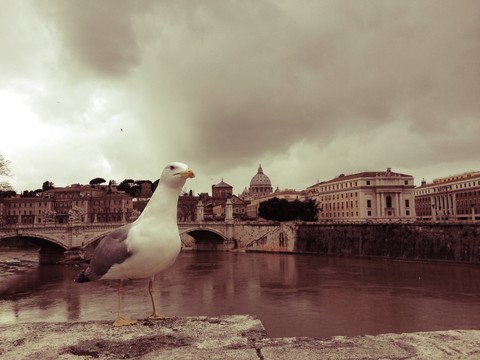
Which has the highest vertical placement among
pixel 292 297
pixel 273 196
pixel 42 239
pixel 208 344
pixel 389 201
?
pixel 273 196

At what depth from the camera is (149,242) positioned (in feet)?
11.3

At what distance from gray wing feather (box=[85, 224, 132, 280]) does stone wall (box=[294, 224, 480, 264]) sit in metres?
36.7

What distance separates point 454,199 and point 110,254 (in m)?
76.2

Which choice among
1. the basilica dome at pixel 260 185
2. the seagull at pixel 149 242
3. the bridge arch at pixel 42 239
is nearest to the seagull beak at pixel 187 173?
the seagull at pixel 149 242

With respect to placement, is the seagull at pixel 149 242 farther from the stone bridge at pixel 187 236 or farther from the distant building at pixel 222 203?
the distant building at pixel 222 203

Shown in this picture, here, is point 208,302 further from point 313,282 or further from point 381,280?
point 381,280

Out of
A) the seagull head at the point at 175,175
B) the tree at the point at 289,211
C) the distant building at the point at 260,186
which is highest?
the distant building at the point at 260,186

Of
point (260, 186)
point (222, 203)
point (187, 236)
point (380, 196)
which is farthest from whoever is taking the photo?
point (260, 186)

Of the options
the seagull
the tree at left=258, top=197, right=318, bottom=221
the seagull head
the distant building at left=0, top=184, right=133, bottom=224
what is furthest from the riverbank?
the distant building at left=0, top=184, right=133, bottom=224

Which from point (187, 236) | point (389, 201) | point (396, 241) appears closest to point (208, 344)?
point (396, 241)

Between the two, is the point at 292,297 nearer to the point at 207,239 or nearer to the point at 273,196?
the point at 207,239

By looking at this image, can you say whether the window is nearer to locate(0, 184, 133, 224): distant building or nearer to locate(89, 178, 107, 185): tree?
locate(0, 184, 133, 224): distant building

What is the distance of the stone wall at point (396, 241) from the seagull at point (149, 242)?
1439 inches

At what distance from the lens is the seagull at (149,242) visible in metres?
3.44
